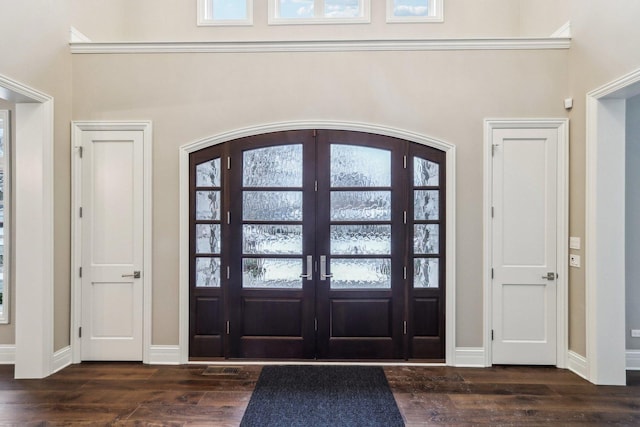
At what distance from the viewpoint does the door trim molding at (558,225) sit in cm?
360

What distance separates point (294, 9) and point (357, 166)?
2.40m

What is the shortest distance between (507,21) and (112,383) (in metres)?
5.78

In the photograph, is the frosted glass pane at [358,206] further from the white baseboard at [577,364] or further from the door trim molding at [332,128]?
the white baseboard at [577,364]

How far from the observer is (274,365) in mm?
3672

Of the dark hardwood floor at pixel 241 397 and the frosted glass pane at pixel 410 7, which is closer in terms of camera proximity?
the dark hardwood floor at pixel 241 397

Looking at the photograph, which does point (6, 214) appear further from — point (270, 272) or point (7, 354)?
point (270, 272)

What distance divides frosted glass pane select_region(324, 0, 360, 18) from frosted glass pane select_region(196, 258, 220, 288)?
3304 mm

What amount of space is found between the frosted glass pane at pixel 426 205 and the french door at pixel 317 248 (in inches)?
0.5

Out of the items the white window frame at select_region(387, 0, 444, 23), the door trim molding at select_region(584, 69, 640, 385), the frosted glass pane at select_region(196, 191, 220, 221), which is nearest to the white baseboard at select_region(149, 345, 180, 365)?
the frosted glass pane at select_region(196, 191, 220, 221)

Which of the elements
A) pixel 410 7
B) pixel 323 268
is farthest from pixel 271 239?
pixel 410 7

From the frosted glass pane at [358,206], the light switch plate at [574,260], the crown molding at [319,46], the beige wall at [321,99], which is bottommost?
the light switch plate at [574,260]

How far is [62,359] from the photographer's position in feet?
11.8

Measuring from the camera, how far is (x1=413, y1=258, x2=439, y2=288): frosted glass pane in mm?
3725

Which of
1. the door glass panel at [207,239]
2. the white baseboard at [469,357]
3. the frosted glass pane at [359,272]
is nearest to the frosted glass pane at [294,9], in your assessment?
the door glass panel at [207,239]
